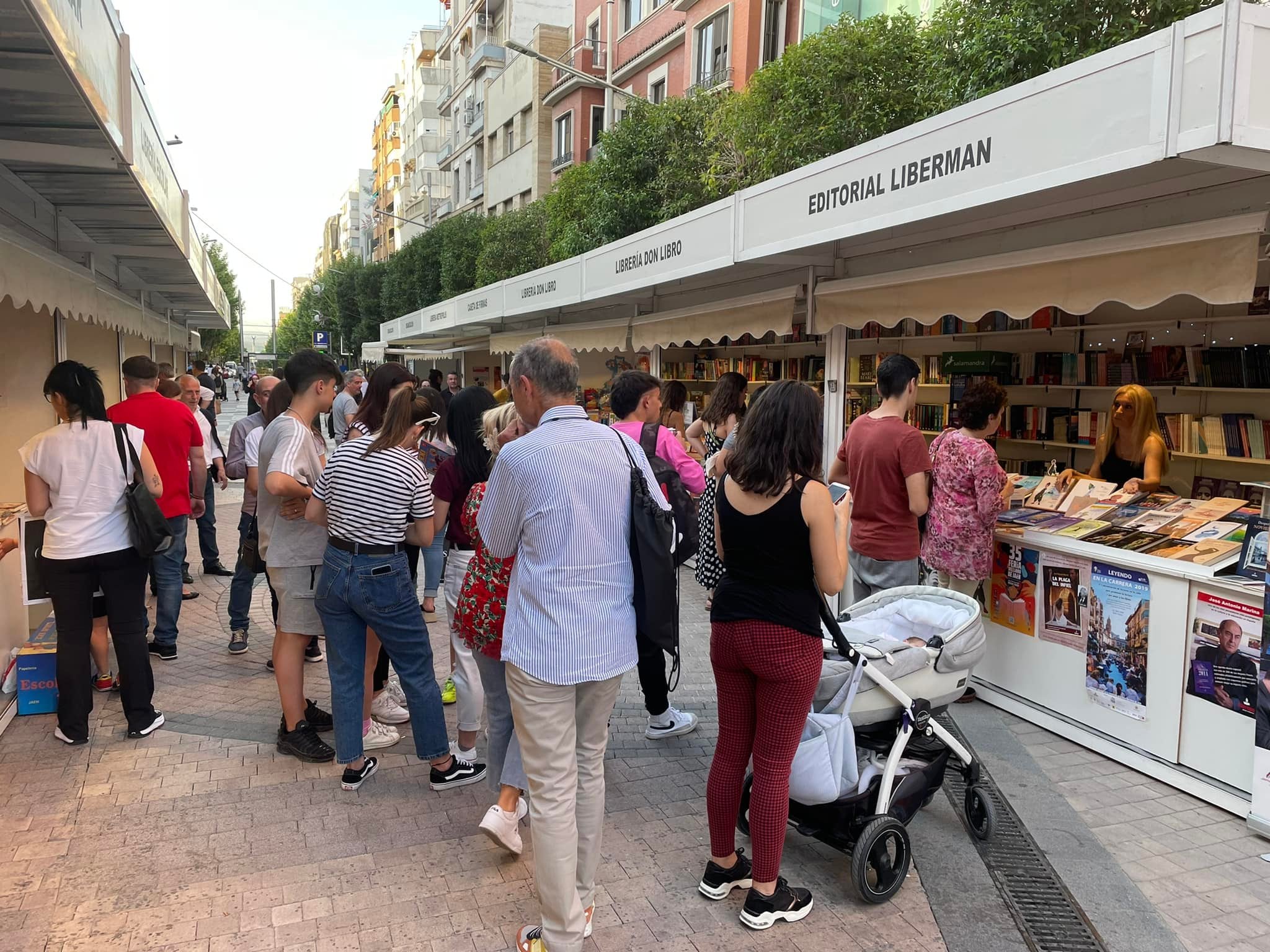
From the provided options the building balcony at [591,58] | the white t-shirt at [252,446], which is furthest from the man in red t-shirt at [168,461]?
the building balcony at [591,58]

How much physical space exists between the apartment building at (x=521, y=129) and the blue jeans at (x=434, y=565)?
28.6 m

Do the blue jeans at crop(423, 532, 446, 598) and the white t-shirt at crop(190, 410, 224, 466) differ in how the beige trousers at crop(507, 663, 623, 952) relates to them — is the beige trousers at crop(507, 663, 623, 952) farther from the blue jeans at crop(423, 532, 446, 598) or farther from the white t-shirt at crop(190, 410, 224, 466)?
the white t-shirt at crop(190, 410, 224, 466)

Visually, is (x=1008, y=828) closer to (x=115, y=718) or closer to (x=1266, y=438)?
(x=1266, y=438)

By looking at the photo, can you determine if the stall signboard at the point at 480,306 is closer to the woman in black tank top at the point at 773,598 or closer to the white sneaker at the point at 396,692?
the white sneaker at the point at 396,692

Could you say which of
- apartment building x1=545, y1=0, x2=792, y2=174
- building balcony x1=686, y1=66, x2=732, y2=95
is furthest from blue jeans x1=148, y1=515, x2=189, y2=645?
building balcony x1=686, y1=66, x2=732, y2=95

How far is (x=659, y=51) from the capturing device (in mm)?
26219

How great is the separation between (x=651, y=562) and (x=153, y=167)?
6339mm

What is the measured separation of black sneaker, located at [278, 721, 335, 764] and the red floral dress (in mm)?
1540

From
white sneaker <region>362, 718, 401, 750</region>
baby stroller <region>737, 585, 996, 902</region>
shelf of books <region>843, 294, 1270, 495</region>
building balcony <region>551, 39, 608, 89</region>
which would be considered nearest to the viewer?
baby stroller <region>737, 585, 996, 902</region>

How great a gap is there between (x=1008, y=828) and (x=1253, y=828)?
1.02m

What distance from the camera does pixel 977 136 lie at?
180 inches

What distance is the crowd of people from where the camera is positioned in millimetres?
2678

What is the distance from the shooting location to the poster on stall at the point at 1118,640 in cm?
423

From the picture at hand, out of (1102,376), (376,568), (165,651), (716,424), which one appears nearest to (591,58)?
(1102,376)
